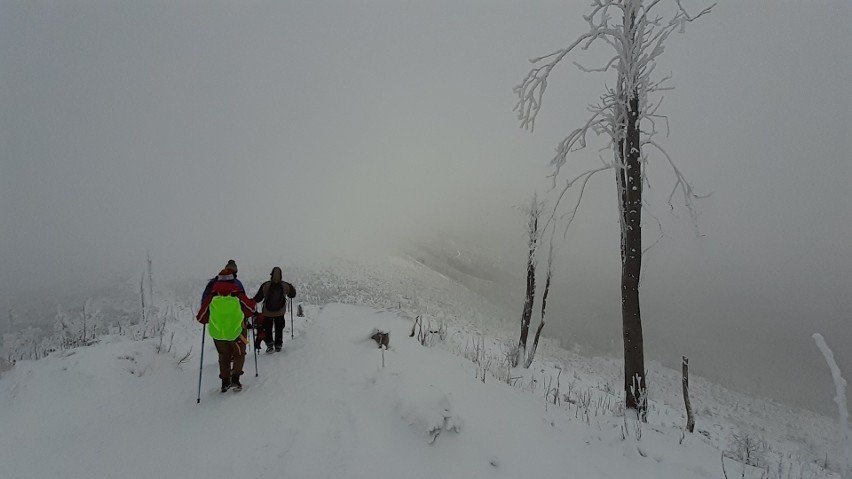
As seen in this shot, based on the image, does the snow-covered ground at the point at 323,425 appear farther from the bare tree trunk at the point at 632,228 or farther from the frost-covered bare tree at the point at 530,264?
the frost-covered bare tree at the point at 530,264

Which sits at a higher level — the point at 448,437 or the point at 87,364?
the point at 448,437

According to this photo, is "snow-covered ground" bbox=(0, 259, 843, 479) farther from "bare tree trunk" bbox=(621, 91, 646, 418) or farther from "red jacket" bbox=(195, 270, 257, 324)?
"red jacket" bbox=(195, 270, 257, 324)

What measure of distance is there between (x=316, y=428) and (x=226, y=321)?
2.69 metres

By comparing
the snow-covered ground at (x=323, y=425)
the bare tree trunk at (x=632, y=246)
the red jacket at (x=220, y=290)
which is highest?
the bare tree trunk at (x=632, y=246)

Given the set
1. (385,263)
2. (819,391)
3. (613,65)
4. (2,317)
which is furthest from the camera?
(819,391)

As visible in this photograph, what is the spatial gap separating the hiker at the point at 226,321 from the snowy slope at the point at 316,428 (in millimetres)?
387

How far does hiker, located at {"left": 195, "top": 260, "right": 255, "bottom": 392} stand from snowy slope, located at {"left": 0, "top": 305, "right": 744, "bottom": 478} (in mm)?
387

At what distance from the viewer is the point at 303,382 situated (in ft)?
20.0

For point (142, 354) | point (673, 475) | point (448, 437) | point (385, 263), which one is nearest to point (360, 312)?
point (142, 354)

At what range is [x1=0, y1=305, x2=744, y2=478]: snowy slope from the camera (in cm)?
431

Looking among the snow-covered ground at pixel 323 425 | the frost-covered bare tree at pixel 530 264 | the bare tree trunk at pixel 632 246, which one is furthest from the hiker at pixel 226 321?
the frost-covered bare tree at pixel 530 264

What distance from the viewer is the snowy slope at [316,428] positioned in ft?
14.1

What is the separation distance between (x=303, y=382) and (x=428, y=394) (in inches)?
85.1

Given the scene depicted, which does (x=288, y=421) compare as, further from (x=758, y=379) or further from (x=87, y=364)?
(x=758, y=379)
